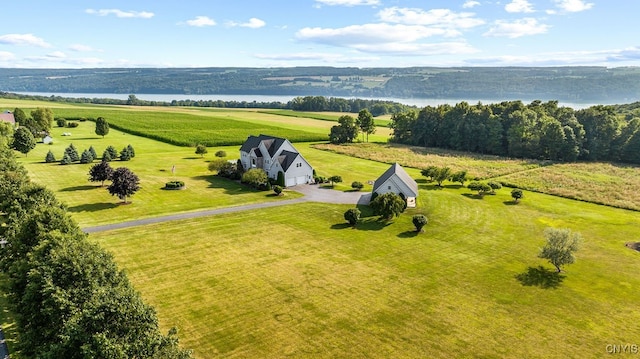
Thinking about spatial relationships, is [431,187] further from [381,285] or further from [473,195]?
[381,285]

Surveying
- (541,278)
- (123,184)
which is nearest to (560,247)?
(541,278)

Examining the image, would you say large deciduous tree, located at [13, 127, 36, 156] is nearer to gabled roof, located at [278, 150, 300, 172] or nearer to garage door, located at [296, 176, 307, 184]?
gabled roof, located at [278, 150, 300, 172]

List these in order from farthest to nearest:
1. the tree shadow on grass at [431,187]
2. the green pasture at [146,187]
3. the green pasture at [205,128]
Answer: the green pasture at [205,128]
the tree shadow on grass at [431,187]
the green pasture at [146,187]

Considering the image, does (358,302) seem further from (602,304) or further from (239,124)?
(239,124)

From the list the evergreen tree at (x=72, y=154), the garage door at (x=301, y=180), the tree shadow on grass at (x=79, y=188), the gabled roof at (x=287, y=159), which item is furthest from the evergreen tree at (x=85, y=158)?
the garage door at (x=301, y=180)

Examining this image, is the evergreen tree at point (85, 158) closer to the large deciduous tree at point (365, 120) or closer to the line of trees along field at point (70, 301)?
the line of trees along field at point (70, 301)

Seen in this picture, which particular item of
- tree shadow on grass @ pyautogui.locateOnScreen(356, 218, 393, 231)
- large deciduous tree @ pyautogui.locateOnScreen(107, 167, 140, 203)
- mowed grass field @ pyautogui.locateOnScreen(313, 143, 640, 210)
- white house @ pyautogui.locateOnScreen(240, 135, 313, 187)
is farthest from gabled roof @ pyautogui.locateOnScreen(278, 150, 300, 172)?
mowed grass field @ pyautogui.locateOnScreen(313, 143, 640, 210)
